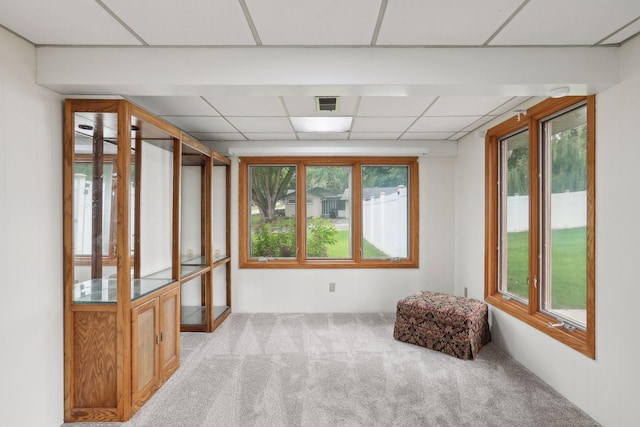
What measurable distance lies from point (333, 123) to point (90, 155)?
2.28 metres

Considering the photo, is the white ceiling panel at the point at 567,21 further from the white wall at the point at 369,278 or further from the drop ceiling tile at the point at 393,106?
the white wall at the point at 369,278

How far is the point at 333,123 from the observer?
3795 millimetres

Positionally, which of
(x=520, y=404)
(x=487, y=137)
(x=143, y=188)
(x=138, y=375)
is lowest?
(x=520, y=404)

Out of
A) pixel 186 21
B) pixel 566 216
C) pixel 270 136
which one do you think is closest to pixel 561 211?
pixel 566 216

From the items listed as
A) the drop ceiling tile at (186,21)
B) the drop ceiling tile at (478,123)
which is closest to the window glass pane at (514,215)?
the drop ceiling tile at (478,123)

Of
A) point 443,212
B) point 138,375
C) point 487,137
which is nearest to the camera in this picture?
point 138,375

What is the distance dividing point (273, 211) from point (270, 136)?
3.73ft

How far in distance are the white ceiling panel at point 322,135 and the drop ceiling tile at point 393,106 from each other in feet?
2.78

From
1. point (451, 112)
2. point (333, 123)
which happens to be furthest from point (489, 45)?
point (333, 123)

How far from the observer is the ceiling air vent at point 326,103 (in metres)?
2.97

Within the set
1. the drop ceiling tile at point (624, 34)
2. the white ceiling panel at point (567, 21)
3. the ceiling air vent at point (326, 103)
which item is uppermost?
the drop ceiling tile at point (624, 34)

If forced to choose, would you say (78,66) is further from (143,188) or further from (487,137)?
(487,137)

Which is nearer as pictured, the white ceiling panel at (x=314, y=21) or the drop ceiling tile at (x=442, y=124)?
the white ceiling panel at (x=314, y=21)

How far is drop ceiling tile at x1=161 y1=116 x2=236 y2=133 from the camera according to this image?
360 centimetres
